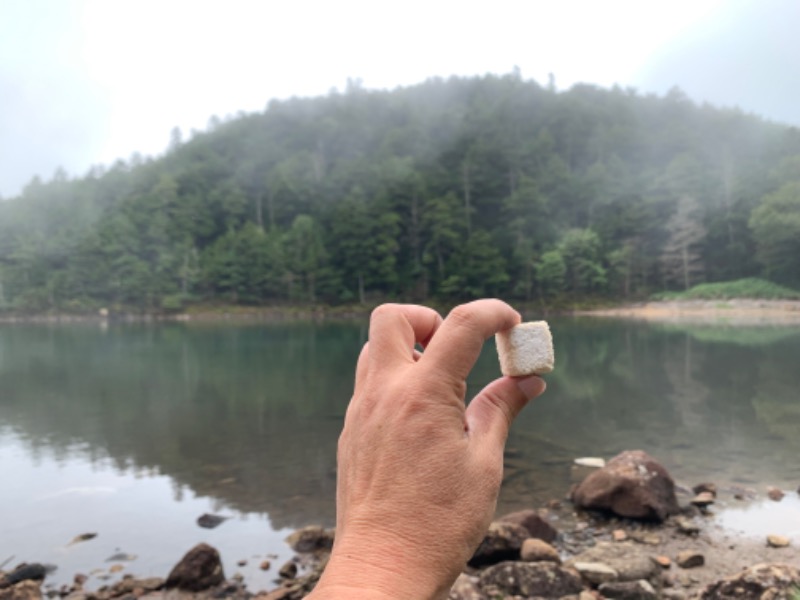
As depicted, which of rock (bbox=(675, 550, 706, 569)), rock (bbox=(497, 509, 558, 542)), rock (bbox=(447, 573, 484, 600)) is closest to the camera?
rock (bbox=(447, 573, 484, 600))

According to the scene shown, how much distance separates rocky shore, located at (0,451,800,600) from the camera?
4102 millimetres

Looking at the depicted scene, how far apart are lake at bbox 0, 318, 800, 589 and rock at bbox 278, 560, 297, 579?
0.21m

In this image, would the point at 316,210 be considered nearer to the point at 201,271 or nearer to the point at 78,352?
the point at 201,271

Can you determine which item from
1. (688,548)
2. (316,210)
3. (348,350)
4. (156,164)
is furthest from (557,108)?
(688,548)

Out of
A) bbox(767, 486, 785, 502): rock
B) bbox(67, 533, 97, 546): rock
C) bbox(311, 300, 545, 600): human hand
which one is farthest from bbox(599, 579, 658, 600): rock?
bbox(67, 533, 97, 546): rock

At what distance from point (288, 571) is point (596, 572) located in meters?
2.71

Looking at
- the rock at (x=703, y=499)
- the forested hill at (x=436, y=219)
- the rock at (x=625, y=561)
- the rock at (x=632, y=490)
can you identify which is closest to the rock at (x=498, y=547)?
the rock at (x=625, y=561)

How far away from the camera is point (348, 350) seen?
83.9 feet

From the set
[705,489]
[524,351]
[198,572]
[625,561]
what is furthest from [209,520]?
[524,351]

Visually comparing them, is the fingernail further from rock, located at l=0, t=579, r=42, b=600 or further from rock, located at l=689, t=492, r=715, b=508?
rock, located at l=689, t=492, r=715, b=508

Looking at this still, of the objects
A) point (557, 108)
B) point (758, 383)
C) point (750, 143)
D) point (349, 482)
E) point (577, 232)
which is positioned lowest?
point (758, 383)

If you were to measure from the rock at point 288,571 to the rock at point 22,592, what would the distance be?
1986mm

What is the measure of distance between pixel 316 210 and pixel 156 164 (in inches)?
1259

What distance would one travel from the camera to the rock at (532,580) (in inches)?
161
